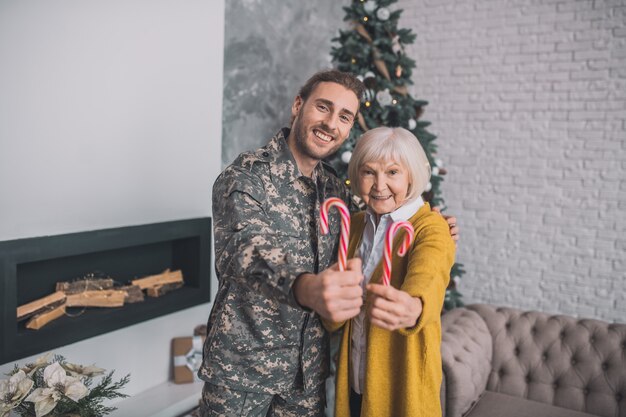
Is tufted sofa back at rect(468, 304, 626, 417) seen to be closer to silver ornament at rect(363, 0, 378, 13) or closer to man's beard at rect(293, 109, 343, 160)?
man's beard at rect(293, 109, 343, 160)

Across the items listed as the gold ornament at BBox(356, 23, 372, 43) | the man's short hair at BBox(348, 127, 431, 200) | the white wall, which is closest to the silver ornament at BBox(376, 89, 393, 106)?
the gold ornament at BBox(356, 23, 372, 43)

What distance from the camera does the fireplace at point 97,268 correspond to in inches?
92.3

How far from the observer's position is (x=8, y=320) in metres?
2.32

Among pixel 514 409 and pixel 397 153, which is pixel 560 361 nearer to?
pixel 514 409

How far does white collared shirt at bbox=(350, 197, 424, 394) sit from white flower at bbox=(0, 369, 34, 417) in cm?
124

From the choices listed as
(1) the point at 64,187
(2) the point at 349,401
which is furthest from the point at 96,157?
(2) the point at 349,401

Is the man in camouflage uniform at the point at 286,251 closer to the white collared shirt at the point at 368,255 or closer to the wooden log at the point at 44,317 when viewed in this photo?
the white collared shirt at the point at 368,255

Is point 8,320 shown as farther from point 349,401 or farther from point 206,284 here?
point 349,401

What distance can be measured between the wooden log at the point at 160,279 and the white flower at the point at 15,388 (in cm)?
102

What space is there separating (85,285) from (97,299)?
97 millimetres

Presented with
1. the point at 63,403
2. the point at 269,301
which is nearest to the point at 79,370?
the point at 63,403

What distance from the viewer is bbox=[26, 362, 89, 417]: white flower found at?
1985 millimetres

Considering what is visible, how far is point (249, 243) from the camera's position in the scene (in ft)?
4.99

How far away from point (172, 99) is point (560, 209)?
11.6 ft
